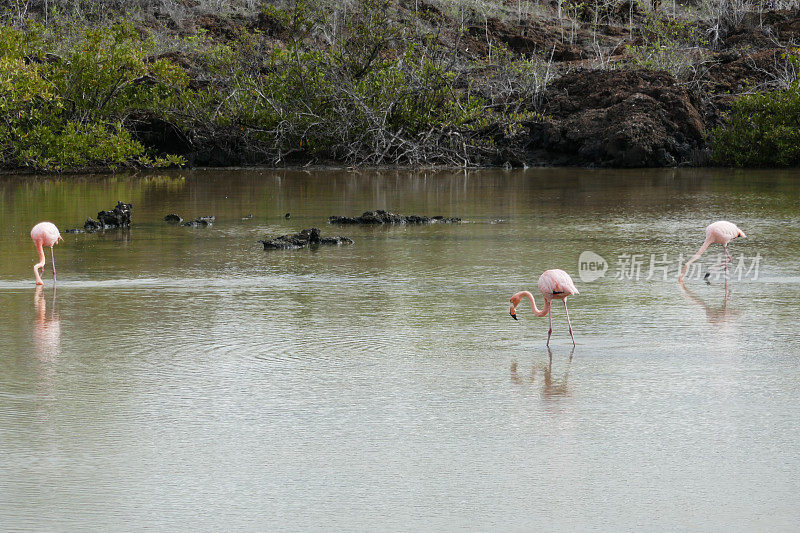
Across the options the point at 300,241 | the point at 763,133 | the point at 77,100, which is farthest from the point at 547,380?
the point at 77,100

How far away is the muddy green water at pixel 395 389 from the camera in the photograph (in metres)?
4.23

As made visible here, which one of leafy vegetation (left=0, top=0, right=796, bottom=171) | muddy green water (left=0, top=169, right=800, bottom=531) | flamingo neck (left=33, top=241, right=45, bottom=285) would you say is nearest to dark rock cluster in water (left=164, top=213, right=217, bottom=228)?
muddy green water (left=0, top=169, right=800, bottom=531)

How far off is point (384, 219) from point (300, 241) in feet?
7.90

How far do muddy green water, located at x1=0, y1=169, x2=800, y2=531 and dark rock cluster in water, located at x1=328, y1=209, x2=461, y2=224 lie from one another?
5.49 feet

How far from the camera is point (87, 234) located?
1351 centimetres

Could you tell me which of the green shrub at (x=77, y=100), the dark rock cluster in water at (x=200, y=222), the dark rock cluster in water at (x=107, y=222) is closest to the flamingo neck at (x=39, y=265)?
the dark rock cluster in water at (x=107, y=222)

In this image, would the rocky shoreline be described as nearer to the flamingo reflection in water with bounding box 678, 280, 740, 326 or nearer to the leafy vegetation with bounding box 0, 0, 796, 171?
the flamingo reflection in water with bounding box 678, 280, 740, 326

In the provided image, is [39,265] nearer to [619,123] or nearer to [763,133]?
[763,133]

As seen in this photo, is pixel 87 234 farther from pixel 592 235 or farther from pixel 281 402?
pixel 281 402

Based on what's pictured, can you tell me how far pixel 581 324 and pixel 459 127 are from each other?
20983mm

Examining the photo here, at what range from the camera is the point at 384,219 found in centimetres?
1423

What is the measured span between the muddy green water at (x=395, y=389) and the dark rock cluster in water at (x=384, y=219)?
5.49 ft

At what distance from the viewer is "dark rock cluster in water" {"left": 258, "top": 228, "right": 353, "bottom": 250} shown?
11906 millimetres

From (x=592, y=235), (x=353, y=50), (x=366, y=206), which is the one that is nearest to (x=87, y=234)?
(x=366, y=206)
